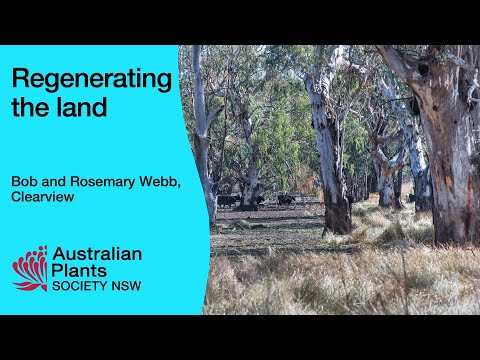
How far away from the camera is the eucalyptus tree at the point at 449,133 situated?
1068 centimetres

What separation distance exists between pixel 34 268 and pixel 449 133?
6476 millimetres

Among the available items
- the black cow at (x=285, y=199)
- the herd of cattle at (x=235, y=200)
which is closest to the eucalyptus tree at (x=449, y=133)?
the herd of cattle at (x=235, y=200)

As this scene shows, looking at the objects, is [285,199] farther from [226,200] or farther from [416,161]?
[416,161]

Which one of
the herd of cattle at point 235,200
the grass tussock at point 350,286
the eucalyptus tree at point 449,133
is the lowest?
the herd of cattle at point 235,200

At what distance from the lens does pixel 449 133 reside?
10.9m

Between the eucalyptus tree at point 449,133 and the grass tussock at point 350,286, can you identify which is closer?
the grass tussock at point 350,286

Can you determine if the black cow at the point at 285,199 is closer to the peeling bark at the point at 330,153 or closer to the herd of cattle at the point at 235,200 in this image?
the herd of cattle at the point at 235,200

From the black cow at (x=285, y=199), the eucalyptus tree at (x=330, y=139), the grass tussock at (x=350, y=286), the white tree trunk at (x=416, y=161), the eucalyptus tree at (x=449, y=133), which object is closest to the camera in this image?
the grass tussock at (x=350, y=286)

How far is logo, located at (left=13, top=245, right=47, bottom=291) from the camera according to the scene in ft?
22.0

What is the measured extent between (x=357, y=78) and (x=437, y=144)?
23.1 ft

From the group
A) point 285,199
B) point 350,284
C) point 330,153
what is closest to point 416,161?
point 330,153

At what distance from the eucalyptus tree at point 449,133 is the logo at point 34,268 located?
6.01 meters

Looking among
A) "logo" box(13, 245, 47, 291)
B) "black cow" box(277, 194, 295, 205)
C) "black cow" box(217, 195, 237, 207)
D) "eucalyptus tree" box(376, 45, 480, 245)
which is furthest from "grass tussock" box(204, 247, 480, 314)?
"black cow" box(277, 194, 295, 205)

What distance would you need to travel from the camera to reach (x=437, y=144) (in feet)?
36.0
